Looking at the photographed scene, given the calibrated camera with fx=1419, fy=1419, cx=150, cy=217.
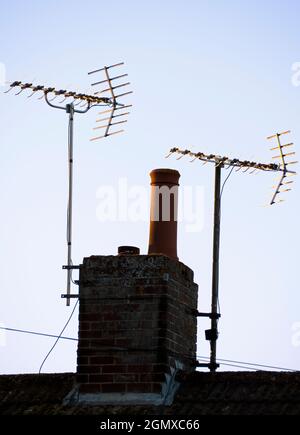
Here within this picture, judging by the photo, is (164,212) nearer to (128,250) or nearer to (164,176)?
(164,176)

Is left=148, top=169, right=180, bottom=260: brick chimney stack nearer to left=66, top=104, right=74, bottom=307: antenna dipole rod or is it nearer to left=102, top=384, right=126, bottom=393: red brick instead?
left=66, top=104, right=74, bottom=307: antenna dipole rod

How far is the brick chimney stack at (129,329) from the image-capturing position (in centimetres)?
1552

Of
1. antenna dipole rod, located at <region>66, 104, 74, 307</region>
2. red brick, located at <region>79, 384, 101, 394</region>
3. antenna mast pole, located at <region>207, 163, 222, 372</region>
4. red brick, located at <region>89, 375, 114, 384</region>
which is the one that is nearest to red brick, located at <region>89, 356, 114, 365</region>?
red brick, located at <region>89, 375, 114, 384</region>

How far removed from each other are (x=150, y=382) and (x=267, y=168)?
807cm

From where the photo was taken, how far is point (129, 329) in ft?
51.5

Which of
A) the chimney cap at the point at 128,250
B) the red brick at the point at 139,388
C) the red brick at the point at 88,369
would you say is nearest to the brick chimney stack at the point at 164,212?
the chimney cap at the point at 128,250

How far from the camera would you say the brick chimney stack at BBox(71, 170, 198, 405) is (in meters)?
15.5

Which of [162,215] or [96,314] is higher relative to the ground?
[162,215]

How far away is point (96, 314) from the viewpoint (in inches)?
626
